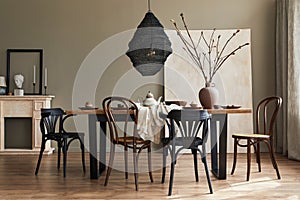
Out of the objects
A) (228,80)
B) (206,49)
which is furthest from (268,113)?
(206,49)

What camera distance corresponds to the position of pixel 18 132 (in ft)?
22.3

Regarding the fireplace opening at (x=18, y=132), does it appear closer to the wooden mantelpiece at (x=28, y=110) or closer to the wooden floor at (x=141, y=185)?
the wooden mantelpiece at (x=28, y=110)

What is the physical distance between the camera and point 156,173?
190 inches

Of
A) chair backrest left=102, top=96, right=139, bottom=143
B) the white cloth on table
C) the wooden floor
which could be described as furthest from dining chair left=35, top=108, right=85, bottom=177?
the white cloth on table

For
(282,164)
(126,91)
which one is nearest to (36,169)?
(126,91)

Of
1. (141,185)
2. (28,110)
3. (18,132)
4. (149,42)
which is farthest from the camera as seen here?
(18,132)

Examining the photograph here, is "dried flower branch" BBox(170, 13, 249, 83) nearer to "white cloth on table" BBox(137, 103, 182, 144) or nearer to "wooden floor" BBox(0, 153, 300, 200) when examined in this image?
"wooden floor" BBox(0, 153, 300, 200)

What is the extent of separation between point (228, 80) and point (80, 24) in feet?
8.89

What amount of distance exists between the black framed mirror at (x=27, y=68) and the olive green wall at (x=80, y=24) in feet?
0.35

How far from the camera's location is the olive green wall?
22.1ft

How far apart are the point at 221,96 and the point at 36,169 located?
3306mm

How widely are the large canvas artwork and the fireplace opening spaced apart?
244cm

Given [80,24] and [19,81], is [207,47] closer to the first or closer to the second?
[80,24]

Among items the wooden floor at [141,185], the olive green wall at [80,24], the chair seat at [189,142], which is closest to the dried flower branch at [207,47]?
the olive green wall at [80,24]
